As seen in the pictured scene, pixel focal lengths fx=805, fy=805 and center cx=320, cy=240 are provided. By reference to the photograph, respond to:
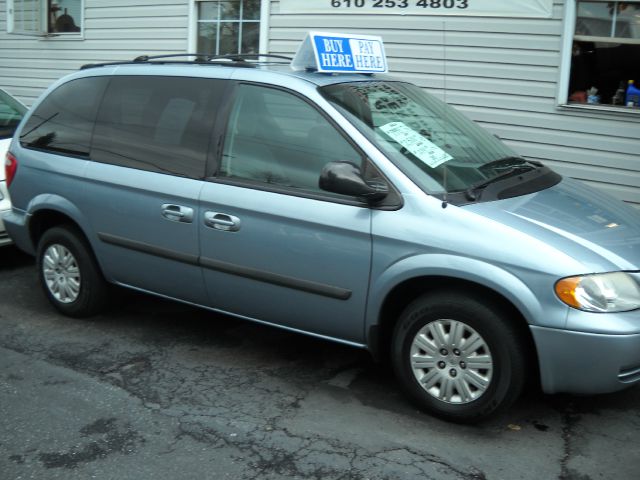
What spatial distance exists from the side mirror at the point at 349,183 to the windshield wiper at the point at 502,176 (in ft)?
1.42

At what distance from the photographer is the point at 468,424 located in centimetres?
402

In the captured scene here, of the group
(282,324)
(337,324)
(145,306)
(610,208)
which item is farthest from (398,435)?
(145,306)

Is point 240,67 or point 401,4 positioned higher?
point 401,4

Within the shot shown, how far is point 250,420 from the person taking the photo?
160 inches

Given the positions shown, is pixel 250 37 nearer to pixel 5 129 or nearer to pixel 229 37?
pixel 229 37

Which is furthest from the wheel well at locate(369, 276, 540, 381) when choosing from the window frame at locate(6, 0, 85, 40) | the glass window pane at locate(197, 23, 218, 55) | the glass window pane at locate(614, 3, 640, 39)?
the window frame at locate(6, 0, 85, 40)

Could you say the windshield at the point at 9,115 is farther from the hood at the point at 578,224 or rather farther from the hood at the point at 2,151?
the hood at the point at 578,224

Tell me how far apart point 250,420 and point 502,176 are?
6.29 feet

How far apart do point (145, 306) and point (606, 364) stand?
3.49 meters

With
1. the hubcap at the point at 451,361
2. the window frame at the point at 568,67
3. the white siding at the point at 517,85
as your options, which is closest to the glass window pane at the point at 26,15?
the white siding at the point at 517,85

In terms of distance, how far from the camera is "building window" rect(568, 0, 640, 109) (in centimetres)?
707

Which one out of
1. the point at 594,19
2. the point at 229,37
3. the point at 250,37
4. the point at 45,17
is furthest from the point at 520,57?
the point at 45,17

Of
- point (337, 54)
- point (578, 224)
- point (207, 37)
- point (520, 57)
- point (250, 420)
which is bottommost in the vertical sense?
point (250, 420)

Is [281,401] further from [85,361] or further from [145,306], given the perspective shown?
[145,306]
